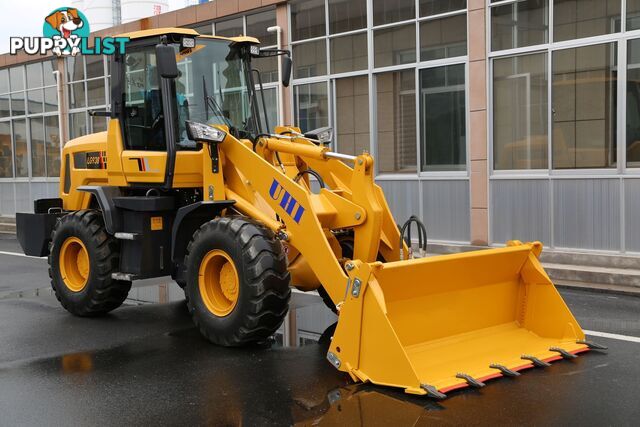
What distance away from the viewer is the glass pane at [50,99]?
22094 mm

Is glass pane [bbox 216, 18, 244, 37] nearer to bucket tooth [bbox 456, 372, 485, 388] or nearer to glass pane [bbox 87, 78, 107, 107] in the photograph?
glass pane [bbox 87, 78, 107, 107]

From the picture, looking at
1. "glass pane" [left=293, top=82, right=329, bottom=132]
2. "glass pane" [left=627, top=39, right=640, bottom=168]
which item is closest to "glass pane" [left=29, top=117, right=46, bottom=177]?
"glass pane" [left=293, top=82, right=329, bottom=132]

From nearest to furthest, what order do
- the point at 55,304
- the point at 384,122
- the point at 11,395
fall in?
the point at 11,395 < the point at 55,304 < the point at 384,122

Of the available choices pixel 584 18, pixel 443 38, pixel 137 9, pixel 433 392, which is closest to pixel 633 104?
pixel 584 18

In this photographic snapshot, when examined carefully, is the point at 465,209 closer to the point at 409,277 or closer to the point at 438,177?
the point at 438,177

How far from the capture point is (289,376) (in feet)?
18.6

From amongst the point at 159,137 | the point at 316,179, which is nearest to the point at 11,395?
the point at 159,137

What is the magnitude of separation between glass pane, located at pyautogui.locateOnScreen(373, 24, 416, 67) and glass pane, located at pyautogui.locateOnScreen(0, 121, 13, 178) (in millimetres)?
14908

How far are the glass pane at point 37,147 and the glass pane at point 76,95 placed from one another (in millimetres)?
1698

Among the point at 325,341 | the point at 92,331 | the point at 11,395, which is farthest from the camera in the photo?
the point at 92,331

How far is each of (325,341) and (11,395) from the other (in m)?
2.66

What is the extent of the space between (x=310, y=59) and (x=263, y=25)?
161cm

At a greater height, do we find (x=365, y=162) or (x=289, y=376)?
(x=365, y=162)

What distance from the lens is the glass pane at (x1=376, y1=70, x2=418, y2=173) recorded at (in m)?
13.4
